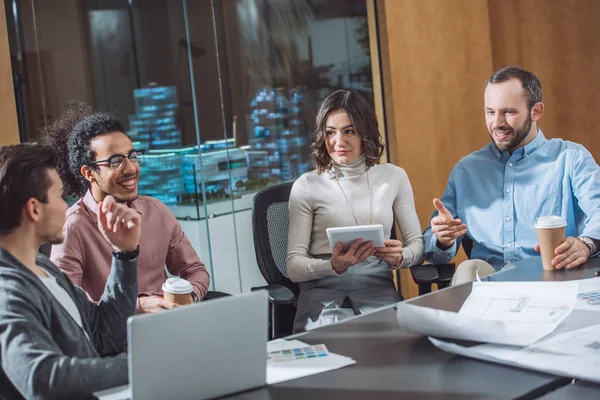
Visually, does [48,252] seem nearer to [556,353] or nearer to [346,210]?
[346,210]

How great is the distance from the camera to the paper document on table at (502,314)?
1778mm

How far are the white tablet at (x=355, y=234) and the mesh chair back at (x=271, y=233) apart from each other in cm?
47

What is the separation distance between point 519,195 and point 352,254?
842 millimetres

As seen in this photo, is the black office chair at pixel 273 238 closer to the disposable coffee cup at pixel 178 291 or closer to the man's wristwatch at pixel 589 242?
the disposable coffee cup at pixel 178 291

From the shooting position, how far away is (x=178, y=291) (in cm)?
231

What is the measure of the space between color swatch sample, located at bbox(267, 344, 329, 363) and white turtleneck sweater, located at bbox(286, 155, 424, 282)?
118 centimetres

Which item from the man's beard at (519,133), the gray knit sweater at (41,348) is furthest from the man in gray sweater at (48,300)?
the man's beard at (519,133)

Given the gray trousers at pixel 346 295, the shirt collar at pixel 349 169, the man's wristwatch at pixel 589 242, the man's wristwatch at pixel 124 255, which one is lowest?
the gray trousers at pixel 346 295

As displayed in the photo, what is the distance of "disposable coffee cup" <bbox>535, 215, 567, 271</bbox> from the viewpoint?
2.48m

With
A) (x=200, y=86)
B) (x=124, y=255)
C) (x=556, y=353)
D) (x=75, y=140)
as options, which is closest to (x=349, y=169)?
(x=200, y=86)

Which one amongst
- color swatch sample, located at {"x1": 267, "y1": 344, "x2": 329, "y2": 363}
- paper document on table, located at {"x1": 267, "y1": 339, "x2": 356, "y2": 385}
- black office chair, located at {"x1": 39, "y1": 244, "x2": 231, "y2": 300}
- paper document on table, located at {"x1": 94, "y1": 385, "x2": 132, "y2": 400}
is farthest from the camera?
black office chair, located at {"x1": 39, "y1": 244, "x2": 231, "y2": 300}

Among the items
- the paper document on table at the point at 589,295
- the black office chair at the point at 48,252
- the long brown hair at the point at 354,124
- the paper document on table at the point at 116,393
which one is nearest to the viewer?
the paper document on table at the point at 116,393

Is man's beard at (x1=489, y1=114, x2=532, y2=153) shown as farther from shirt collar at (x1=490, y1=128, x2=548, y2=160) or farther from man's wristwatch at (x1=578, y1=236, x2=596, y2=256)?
man's wristwatch at (x1=578, y1=236, x2=596, y2=256)

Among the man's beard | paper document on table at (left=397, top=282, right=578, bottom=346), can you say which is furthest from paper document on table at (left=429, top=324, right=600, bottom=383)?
the man's beard
